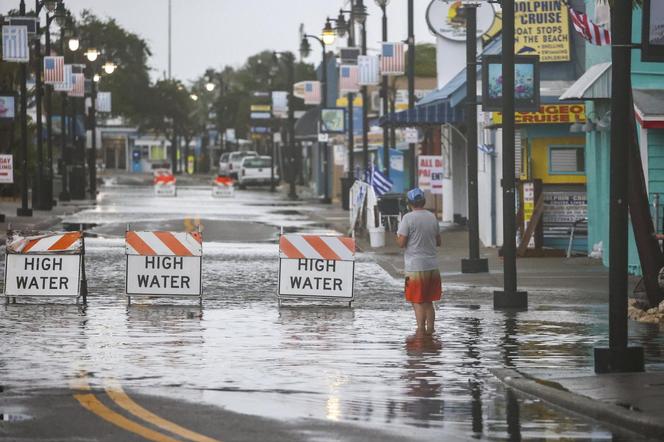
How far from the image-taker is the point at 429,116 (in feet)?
132

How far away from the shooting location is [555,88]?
32.5 metres

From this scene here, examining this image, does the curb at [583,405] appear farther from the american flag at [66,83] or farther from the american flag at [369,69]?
the american flag at [66,83]

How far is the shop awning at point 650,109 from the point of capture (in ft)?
82.2

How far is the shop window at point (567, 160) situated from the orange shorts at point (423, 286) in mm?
14640

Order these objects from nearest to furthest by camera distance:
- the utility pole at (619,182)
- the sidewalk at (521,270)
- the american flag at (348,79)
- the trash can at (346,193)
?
the utility pole at (619,182) → the sidewalk at (521,270) → the american flag at (348,79) → the trash can at (346,193)

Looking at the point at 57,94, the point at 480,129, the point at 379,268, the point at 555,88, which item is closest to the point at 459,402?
the point at 379,268

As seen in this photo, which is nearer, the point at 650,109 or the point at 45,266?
the point at 45,266

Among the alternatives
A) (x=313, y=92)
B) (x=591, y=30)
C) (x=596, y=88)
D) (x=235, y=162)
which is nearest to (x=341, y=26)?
(x=313, y=92)

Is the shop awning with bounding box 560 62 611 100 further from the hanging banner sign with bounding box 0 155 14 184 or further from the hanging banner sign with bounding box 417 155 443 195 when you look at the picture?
the hanging banner sign with bounding box 0 155 14 184

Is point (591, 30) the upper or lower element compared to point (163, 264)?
upper

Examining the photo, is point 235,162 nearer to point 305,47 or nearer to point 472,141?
point 305,47

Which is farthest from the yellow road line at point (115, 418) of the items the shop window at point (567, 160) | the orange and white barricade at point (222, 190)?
the orange and white barricade at point (222, 190)

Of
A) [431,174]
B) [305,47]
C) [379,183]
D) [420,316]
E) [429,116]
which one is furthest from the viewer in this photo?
[305,47]

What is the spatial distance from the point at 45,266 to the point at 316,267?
3.60m
